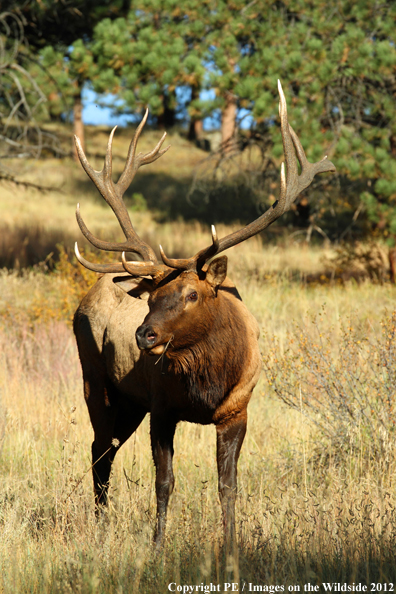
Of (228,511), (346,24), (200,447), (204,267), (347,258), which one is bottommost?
(228,511)

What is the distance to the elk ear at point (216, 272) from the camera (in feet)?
12.9

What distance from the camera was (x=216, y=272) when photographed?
13.0ft

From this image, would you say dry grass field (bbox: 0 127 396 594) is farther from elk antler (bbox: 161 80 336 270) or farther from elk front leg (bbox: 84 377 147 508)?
elk antler (bbox: 161 80 336 270)

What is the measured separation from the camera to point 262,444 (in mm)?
5449

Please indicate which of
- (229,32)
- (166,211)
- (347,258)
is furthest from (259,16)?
(166,211)

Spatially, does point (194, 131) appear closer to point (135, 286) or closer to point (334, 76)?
point (334, 76)

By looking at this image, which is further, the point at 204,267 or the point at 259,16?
the point at 259,16

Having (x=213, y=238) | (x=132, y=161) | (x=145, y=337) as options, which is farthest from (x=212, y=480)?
(x=132, y=161)

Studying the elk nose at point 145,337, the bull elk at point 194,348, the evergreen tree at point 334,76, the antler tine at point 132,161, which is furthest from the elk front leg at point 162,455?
the evergreen tree at point 334,76

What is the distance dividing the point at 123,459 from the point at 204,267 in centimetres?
190

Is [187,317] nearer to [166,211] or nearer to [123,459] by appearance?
[123,459]

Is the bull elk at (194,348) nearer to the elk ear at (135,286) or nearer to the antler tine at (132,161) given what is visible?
the elk ear at (135,286)

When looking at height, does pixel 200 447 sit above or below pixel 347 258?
below

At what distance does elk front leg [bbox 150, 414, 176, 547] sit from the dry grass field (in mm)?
153
